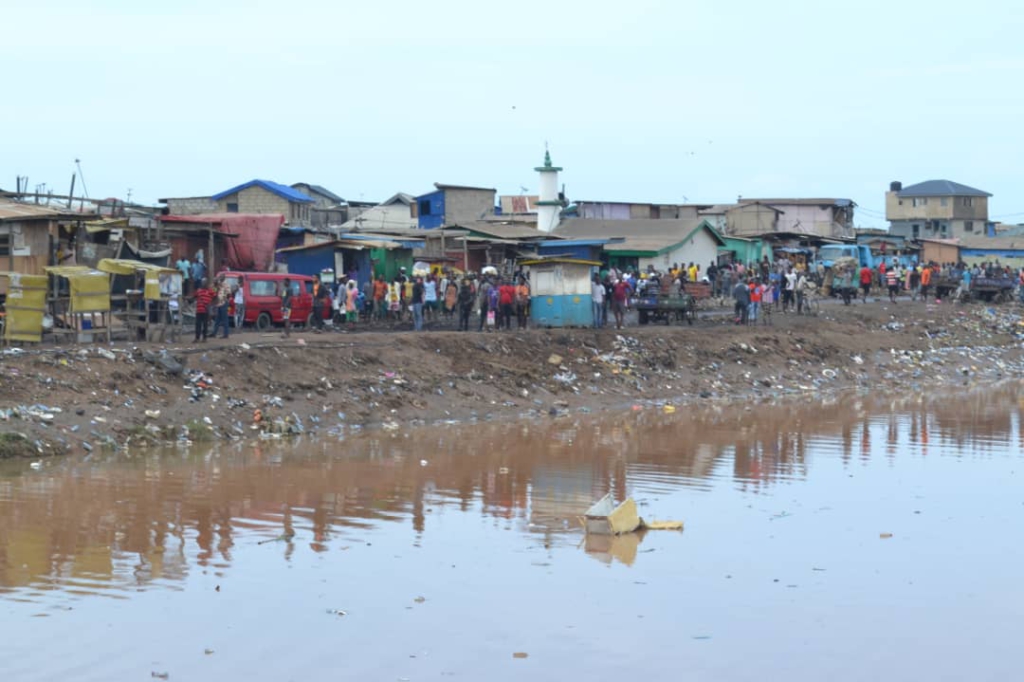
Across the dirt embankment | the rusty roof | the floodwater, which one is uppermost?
the rusty roof

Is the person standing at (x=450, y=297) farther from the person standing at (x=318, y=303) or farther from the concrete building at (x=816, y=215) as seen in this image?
the concrete building at (x=816, y=215)

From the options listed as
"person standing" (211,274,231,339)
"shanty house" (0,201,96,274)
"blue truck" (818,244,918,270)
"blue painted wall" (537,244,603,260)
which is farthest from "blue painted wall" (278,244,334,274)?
"blue truck" (818,244,918,270)

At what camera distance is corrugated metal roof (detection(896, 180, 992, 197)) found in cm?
8706

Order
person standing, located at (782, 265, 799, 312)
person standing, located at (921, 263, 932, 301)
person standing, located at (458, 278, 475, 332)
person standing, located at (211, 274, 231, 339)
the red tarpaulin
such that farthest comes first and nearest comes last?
person standing, located at (921, 263, 932, 301) < person standing, located at (782, 265, 799, 312) < the red tarpaulin < person standing, located at (458, 278, 475, 332) < person standing, located at (211, 274, 231, 339)

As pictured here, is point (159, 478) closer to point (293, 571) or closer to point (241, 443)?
point (241, 443)

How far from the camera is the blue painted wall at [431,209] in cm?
5397

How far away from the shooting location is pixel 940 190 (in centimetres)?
8756

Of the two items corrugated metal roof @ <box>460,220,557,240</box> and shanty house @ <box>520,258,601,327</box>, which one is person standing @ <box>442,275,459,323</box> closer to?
shanty house @ <box>520,258,601,327</box>

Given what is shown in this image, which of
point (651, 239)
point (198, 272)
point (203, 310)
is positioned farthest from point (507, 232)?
point (203, 310)

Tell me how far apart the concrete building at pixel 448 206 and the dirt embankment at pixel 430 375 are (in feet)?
61.2

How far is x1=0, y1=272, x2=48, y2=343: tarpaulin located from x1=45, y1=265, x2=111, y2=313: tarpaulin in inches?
18.3

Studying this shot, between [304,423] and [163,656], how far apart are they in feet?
40.3

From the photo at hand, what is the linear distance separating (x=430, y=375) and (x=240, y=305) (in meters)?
6.39

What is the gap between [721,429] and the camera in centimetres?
2344
